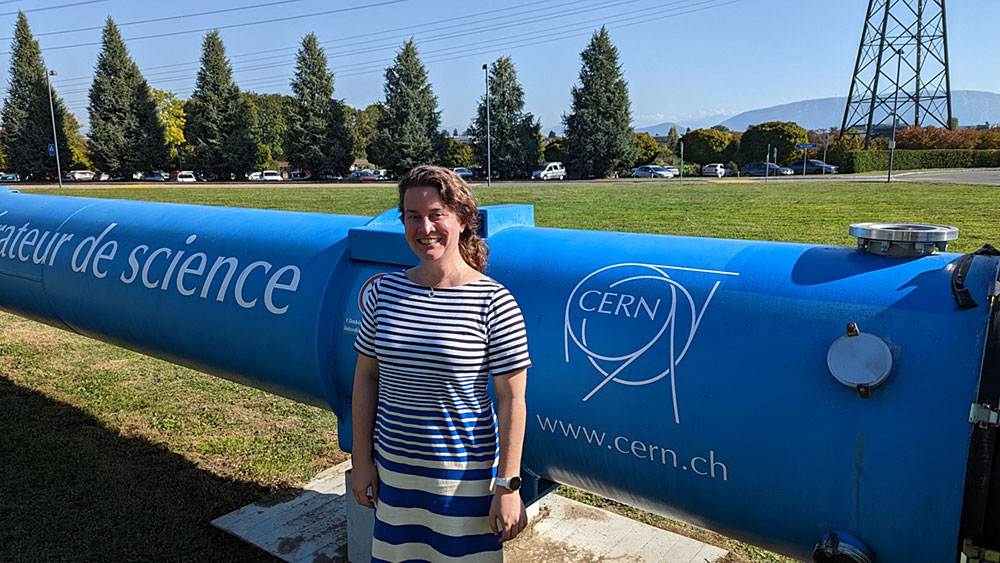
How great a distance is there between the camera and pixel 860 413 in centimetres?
180

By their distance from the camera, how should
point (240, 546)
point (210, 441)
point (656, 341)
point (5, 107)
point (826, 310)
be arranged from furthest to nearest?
1. point (5, 107)
2. point (210, 441)
3. point (240, 546)
4. point (656, 341)
5. point (826, 310)

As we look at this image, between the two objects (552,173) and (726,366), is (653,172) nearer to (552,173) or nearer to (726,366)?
(552,173)

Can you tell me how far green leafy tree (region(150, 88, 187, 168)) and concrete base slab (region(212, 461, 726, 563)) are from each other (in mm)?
55390

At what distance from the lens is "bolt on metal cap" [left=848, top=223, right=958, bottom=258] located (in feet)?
6.60

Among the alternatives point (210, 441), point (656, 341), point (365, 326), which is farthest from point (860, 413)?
point (210, 441)

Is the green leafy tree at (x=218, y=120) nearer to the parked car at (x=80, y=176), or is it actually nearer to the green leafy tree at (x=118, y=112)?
the green leafy tree at (x=118, y=112)

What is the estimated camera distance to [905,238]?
2.02m

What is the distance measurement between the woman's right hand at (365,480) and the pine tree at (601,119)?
45498 millimetres

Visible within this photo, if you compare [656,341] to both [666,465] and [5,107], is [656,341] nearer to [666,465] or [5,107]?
[666,465]

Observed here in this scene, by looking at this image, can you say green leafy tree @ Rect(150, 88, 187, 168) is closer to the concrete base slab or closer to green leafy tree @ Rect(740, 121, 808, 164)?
green leafy tree @ Rect(740, 121, 808, 164)

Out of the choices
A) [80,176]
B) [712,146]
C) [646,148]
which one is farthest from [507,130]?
[80,176]

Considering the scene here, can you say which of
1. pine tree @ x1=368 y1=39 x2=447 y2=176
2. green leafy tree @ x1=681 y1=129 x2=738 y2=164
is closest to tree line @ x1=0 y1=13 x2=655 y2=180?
pine tree @ x1=368 y1=39 x2=447 y2=176

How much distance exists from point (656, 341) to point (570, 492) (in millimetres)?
2284

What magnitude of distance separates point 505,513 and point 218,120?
54.5 metres
